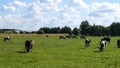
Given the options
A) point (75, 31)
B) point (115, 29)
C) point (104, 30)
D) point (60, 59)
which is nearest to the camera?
point (60, 59)

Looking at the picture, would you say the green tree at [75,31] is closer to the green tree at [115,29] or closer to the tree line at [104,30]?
the tree line at [104,30]

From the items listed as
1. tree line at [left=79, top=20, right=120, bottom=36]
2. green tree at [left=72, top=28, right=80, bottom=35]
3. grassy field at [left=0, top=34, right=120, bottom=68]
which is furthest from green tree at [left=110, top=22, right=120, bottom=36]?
grassy field at [left=0, top=34, right=120, bottom=68]

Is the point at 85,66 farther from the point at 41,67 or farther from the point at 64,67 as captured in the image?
the point at 41,67

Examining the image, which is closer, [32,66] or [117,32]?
[32,66]

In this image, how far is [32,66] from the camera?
71.9ft

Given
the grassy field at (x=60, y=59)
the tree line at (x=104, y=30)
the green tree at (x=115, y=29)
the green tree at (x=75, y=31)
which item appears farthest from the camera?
the green tree at (x=75, y=31)

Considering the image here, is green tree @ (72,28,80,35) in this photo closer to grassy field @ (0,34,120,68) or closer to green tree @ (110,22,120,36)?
green tree @ (110,22,120,36)

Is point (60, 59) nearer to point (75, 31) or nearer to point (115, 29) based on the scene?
point (75, 31)

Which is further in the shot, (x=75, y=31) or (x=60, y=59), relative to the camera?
(x=75, y=31)

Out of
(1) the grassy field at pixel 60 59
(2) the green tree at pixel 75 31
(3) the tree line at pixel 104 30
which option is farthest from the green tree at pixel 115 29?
(1) the grassy field at pixel 60 59

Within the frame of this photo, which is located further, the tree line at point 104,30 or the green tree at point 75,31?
the green tree at point 75,31

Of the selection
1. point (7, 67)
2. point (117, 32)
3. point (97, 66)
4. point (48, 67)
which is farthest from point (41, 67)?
point (117, 32)

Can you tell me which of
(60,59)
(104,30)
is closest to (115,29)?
(104,30)

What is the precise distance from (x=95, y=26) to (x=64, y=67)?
178m
